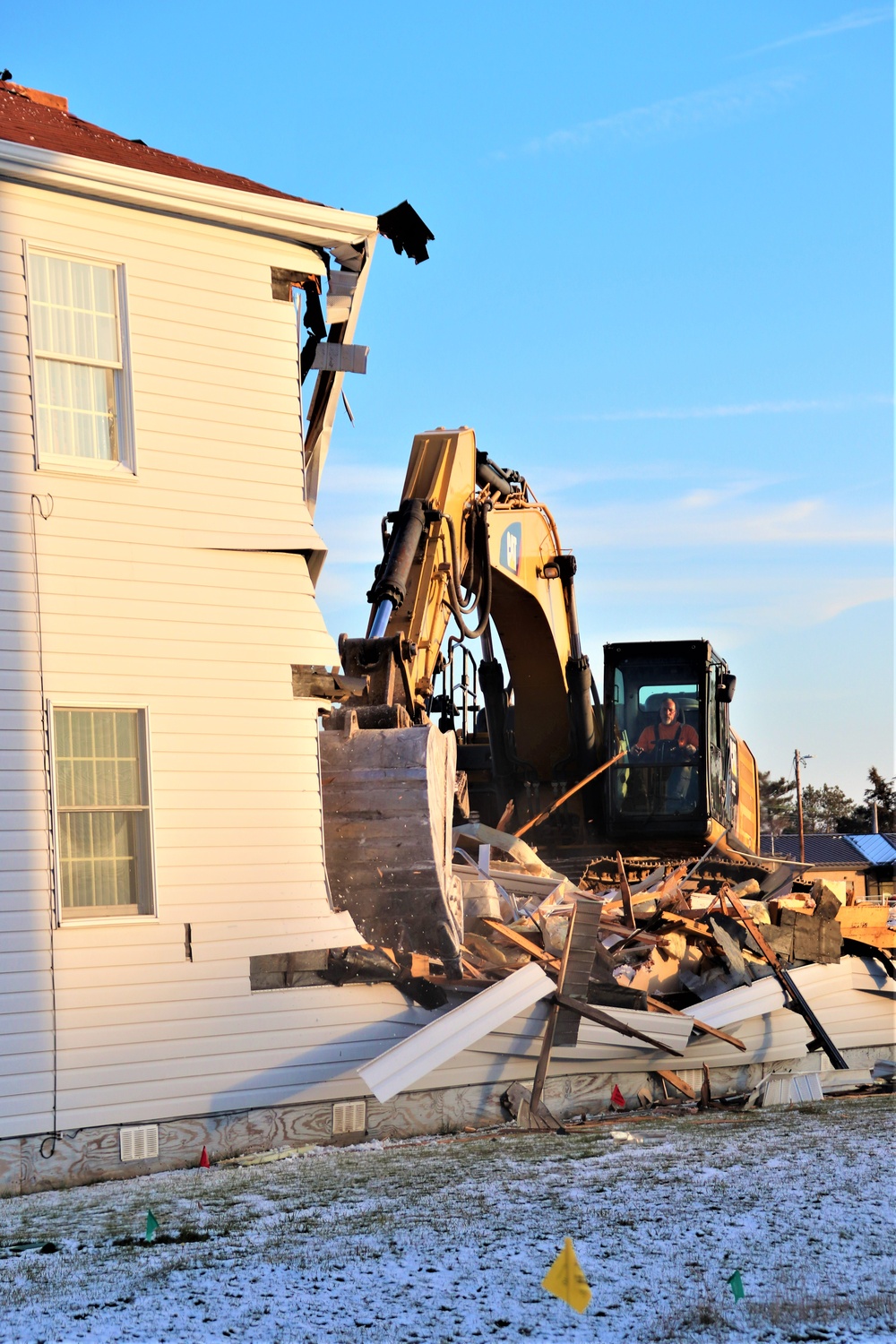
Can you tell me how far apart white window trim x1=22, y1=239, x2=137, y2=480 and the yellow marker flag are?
661 cm

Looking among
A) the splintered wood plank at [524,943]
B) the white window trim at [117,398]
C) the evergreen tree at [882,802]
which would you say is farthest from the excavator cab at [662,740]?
the evergreen tree at [882,802]

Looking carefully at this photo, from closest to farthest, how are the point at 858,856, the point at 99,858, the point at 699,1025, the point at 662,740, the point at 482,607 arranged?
the point at 99,858 < the point at 699,1025 < the point at 482,607 < the point at 662,740 < the point at 858,856

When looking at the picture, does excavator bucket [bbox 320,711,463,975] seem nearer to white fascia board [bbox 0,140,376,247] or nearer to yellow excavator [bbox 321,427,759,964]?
yellow excavator [bbox 321,427,759,964]

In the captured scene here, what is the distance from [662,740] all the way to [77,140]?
10.1 m

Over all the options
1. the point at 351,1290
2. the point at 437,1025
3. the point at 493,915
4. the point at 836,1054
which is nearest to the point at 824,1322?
the point at 351,1290

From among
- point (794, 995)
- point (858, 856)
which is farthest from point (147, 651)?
point (858, 856)

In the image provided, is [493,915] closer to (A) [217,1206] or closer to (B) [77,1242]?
(A) [217,1206]

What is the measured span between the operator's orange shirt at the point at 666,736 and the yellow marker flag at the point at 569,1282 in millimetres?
12172

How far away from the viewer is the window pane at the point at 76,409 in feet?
33.8

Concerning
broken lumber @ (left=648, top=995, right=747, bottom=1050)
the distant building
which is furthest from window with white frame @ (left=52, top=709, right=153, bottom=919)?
the distant building

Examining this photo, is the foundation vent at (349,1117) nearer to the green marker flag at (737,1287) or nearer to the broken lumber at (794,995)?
the broken lumber at (794,995)

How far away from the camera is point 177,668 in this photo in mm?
10492

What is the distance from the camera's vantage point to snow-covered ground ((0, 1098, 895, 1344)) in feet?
18.9

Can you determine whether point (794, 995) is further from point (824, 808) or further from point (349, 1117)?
point (824, 808)
